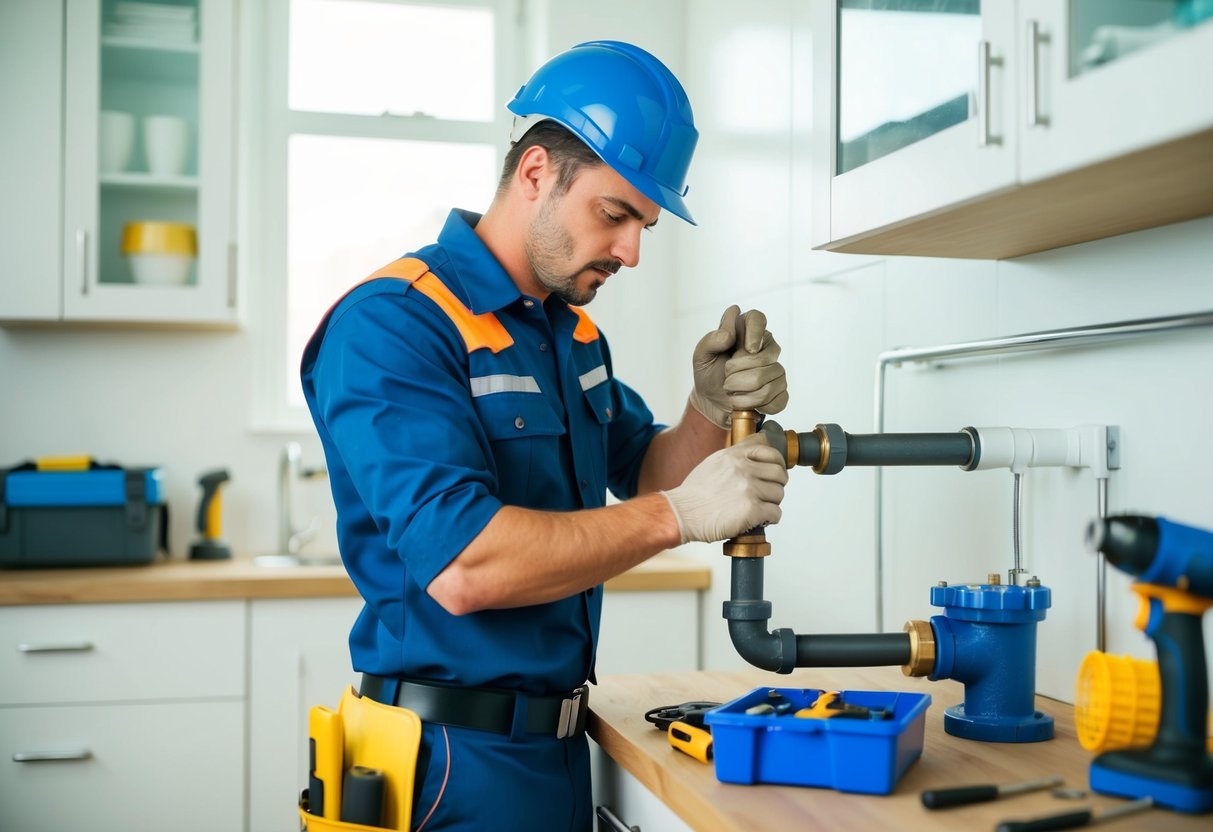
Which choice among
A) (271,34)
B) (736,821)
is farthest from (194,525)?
(736,821)

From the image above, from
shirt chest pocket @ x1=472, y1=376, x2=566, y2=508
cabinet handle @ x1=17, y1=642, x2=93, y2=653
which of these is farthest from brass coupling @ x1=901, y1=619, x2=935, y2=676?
cabinet handle @ x1=17, y1=642, x2=93, y2=653

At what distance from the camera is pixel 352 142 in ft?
11.0

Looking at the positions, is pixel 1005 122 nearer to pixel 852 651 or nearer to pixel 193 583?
pixel 852 651

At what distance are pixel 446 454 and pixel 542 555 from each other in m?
0.16

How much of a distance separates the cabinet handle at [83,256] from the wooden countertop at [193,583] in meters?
0.71

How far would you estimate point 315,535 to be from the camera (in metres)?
3.15

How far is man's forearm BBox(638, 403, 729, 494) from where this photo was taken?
1766 mm

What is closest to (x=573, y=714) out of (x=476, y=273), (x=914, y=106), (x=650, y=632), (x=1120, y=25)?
(x=476, y=273)

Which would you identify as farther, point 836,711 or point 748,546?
point 748,546

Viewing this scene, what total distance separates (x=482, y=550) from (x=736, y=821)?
1.34 ft

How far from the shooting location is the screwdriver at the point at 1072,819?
93 centimetres

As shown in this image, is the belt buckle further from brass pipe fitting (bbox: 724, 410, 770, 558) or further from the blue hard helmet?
the blue hard helmet

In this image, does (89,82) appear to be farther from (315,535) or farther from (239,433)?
(315,535)

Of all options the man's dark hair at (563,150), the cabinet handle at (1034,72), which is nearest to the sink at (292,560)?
the man's dark hair at (563,150)
